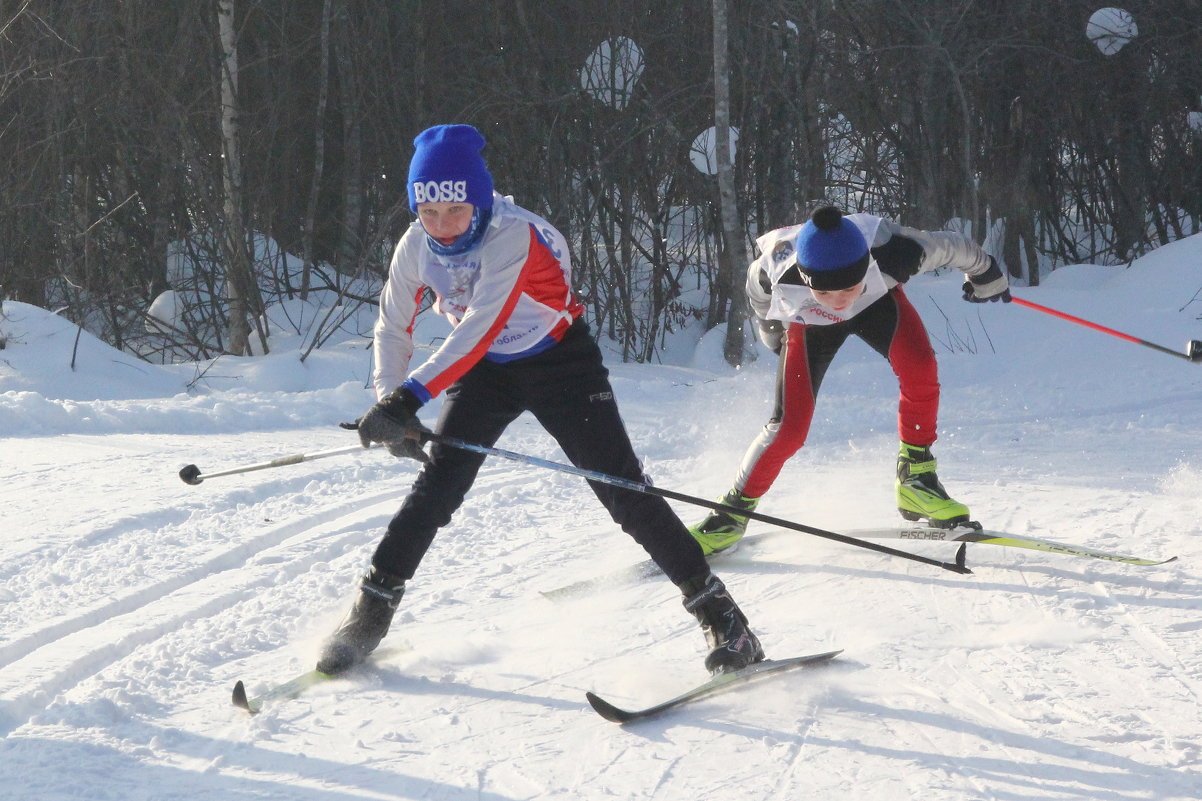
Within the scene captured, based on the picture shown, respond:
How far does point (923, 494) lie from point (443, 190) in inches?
94.8

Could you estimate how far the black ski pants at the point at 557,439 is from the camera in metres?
3.10

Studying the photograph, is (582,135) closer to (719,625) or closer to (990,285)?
(990,285)

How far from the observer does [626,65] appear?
1158 centimetres

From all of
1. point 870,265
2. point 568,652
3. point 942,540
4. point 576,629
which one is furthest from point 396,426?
point 942,540

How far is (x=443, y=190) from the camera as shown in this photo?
2.88 meters

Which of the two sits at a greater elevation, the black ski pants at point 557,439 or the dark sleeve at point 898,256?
the dark sleeve at point 898,256

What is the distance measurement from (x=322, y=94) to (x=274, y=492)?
8559mm

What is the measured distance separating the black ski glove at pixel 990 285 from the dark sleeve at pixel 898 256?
0.45 m

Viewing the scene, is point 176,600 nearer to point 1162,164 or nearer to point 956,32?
point 956,32

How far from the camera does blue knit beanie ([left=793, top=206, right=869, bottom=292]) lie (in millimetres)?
3496

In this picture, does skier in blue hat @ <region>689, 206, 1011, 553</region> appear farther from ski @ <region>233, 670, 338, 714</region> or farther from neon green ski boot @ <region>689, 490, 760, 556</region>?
ski @ <region>233, 670, 338, 714</region>

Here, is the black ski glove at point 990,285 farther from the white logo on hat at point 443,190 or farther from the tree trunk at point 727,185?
the tree trunk at point 727,185

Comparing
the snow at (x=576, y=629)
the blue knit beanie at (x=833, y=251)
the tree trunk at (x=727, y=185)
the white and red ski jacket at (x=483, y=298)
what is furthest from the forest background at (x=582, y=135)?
the white and red ski jacket at (x=483, y=298)

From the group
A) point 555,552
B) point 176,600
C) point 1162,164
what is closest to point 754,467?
point 555,552
